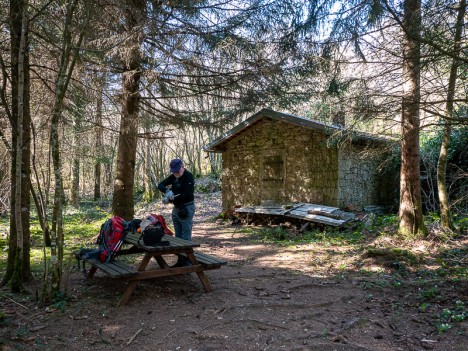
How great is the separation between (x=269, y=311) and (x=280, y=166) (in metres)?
9.21

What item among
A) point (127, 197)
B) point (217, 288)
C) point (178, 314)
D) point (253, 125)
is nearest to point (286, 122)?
point (253, 125)

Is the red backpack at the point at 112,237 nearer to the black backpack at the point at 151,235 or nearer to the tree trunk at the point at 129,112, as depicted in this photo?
the black backpack at the point at 151,235

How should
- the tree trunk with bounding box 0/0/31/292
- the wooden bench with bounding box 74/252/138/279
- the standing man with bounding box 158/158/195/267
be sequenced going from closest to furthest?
the wooden bench with bounding box 74/252/138/279, the tree trunk with bounding box 0/0/31/292, the standing man with bounding box 158/158/195/267

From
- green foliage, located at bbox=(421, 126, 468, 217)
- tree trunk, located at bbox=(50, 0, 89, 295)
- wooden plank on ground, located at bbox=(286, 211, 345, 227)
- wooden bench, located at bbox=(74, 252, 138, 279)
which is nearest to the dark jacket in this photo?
wooden bench, located at bbox=(74, 252, 138, 279)

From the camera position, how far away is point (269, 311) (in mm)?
4273

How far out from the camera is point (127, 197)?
8672 millimetres

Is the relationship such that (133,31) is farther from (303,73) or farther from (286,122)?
(286,122)

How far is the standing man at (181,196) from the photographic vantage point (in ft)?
17.8

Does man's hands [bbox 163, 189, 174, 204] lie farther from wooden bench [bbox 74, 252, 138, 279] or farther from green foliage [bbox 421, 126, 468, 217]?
green foliage [bbox 421, 126, 468, 217]

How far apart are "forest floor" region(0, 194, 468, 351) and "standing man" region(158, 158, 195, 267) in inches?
30.2

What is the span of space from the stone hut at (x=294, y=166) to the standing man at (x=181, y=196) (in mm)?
6150

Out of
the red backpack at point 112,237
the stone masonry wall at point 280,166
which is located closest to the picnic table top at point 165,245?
the red backpack at point 112,237

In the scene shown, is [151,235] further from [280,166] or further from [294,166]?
[280,166]

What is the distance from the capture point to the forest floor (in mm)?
3432
